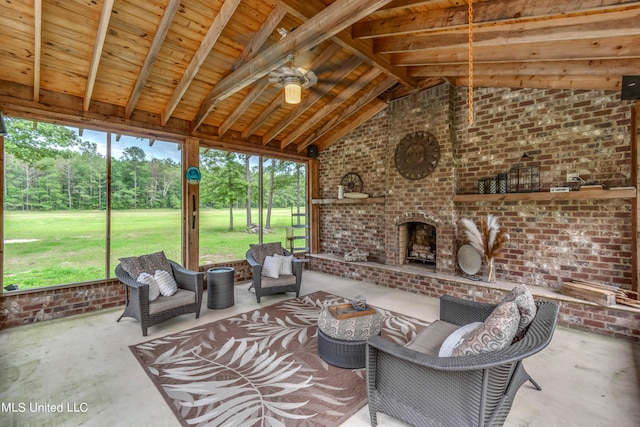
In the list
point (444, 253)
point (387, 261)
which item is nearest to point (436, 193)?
point (444, 253)

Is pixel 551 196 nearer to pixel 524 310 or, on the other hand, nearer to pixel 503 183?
pixel 503 183

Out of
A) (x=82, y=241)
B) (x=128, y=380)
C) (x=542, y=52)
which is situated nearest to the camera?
(x=128, y=380)

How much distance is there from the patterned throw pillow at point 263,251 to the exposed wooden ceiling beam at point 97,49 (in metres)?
3.29

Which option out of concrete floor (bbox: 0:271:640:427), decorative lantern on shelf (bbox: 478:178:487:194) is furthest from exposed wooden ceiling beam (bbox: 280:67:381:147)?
concrete floor (bbox: 0:271:640:427)

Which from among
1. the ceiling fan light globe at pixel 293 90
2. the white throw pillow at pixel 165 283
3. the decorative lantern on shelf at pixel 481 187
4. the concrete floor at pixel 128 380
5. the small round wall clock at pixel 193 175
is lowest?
the concrete floor at pixel 128 380

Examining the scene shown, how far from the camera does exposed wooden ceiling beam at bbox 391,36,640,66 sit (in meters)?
3.08

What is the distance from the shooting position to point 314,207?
25.4ft

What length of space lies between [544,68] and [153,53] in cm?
514

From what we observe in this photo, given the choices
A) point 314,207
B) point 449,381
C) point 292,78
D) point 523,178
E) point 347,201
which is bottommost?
point 449,381

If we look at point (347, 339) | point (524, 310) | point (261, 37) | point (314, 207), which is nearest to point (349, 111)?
point (314, 207)

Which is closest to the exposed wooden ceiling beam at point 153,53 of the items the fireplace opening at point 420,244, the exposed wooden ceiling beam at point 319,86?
the exposed wooden ceiling beam at point 319,86

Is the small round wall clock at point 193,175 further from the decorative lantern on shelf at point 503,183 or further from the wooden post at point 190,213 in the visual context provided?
the decorative lantern on shelf at point 503,183

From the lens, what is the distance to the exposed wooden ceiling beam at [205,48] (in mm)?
3311

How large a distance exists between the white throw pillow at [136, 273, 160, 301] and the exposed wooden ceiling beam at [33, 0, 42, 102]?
2873 mm
